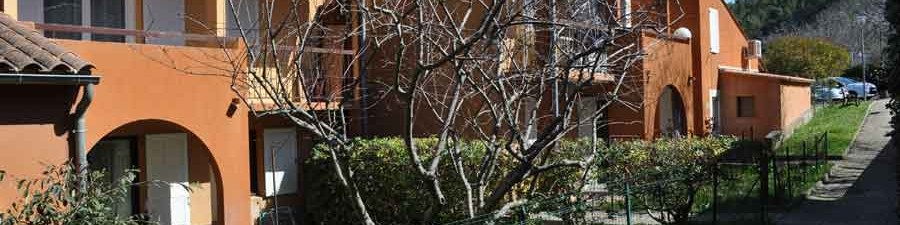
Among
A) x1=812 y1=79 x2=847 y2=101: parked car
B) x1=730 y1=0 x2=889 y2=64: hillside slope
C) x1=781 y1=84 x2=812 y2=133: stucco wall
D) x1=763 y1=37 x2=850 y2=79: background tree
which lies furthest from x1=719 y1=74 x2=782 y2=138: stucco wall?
Answer: x1=730 y1=0 x2=889 y2=64: hillside slope

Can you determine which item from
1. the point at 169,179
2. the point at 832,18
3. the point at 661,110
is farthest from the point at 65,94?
the point at 832,18

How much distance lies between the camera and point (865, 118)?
99.1ft

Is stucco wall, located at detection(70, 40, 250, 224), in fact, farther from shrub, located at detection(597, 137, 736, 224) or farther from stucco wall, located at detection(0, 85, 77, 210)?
shrub, located at detection(597, 137, 736, 224)

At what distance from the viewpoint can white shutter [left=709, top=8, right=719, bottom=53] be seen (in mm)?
25269

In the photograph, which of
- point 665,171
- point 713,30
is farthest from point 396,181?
point 713,30

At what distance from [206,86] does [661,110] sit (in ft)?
46.2

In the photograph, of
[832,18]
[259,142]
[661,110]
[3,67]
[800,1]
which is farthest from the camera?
[800,1]

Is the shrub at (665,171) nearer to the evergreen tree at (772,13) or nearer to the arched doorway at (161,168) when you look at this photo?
the arched doorway at (161,168)

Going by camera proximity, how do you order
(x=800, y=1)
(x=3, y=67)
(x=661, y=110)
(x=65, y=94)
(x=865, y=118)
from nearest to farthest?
(x=3, y=67), (x=65, y=94), (x=661, y=110), (x=865, y=118), (x=800, y=1)

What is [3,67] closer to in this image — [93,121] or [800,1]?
[93,121]

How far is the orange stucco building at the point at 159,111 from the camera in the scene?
10352 mm

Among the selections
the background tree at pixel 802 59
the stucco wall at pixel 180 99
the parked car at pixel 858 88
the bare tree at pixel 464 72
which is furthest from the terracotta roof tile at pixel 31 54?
the parked car at pixel 858 88

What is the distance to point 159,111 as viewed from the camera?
12.2 m

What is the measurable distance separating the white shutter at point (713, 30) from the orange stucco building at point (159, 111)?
147 inches
